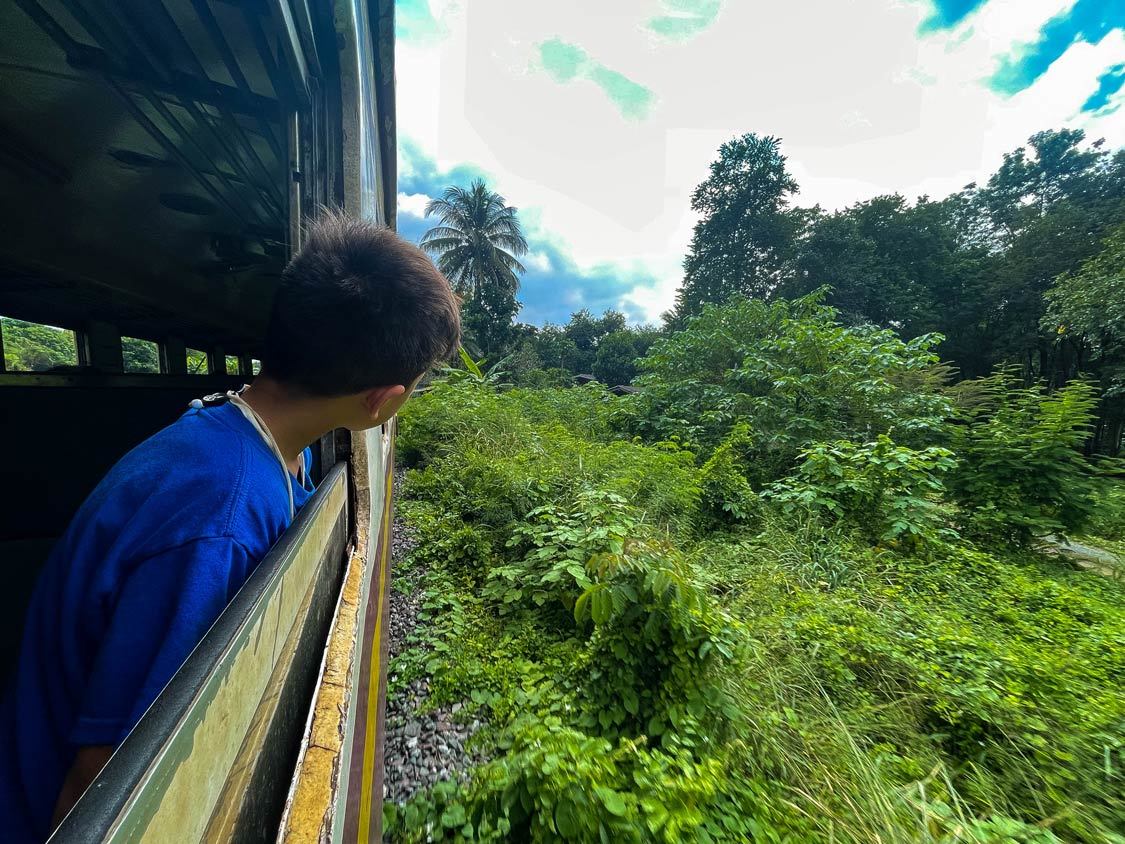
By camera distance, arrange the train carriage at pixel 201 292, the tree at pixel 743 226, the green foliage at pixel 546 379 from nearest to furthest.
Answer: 1. the train carriage at pixel 201 292
2. the green foliage at pixel 546 379
3. the tree at pixel 743 226

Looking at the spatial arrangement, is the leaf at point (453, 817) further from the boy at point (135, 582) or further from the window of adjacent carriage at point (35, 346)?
the window of adjacent carriage at point (35, 346)

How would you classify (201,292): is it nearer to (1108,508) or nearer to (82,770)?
(82,770)

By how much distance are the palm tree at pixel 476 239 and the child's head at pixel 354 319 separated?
25.7 meters

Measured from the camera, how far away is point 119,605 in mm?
586

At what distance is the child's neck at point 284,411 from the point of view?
909 mm

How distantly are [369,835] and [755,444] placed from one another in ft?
23.2

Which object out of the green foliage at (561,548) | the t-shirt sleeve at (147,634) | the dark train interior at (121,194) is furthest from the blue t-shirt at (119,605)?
the green foliage at (561,548)

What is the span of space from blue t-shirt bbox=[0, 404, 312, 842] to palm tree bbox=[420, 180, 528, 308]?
2608cm

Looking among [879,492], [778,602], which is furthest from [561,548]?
[879,492]

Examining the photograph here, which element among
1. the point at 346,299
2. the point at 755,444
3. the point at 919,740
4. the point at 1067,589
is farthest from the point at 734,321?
the point at 346,299

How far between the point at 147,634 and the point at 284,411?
0.45 meters

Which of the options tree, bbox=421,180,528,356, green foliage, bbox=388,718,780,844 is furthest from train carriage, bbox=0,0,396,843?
tree, bbox=421,180,528,356

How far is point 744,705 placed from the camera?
2.29 metres

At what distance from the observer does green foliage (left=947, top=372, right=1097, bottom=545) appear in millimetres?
5039
